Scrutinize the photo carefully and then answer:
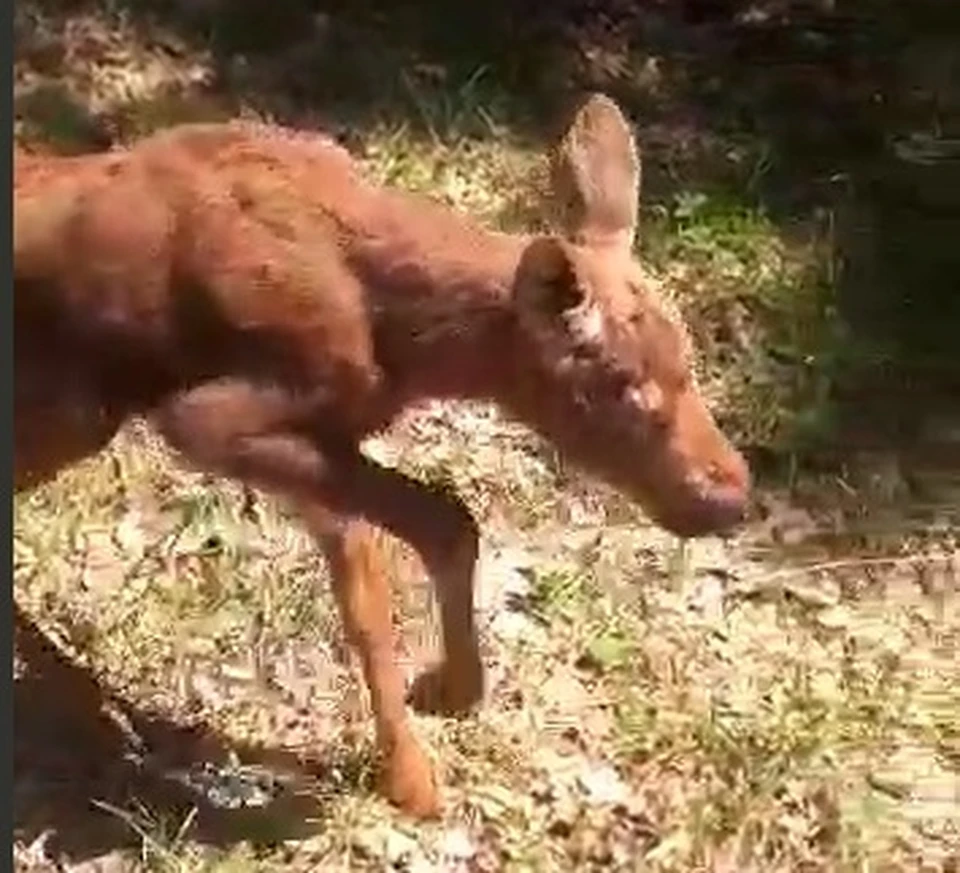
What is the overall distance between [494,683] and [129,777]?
0.33 metres

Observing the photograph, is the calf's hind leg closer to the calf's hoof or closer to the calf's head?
the calf's hoof

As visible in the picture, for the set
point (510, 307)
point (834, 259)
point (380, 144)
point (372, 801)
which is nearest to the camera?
point (510, 307)

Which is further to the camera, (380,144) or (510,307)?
(380,144)

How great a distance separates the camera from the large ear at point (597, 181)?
2115mm

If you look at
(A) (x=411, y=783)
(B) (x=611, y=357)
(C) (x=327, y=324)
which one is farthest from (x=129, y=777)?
(B) (x=611, y=357)

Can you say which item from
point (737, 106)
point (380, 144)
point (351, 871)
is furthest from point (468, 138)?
point (351, 871)

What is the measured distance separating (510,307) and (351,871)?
527mm

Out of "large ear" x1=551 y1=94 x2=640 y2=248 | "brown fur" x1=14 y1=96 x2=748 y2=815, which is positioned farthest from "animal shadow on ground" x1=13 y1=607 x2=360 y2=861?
"large ear" x1=551 y1=94 x2=640 y2=248

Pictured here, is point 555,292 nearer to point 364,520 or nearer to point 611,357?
point 611,357

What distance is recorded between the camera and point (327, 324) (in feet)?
6.86

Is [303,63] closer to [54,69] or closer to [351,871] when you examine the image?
[54,69]

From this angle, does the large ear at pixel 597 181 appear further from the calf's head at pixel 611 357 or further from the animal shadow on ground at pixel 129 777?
the animal shadow on ground at pixel 129 777

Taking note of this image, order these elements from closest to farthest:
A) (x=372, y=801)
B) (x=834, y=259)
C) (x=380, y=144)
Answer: (x=372, y=801)
(x=380, y=144)
(x=834, y=259)

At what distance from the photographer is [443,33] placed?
2.72 metres
